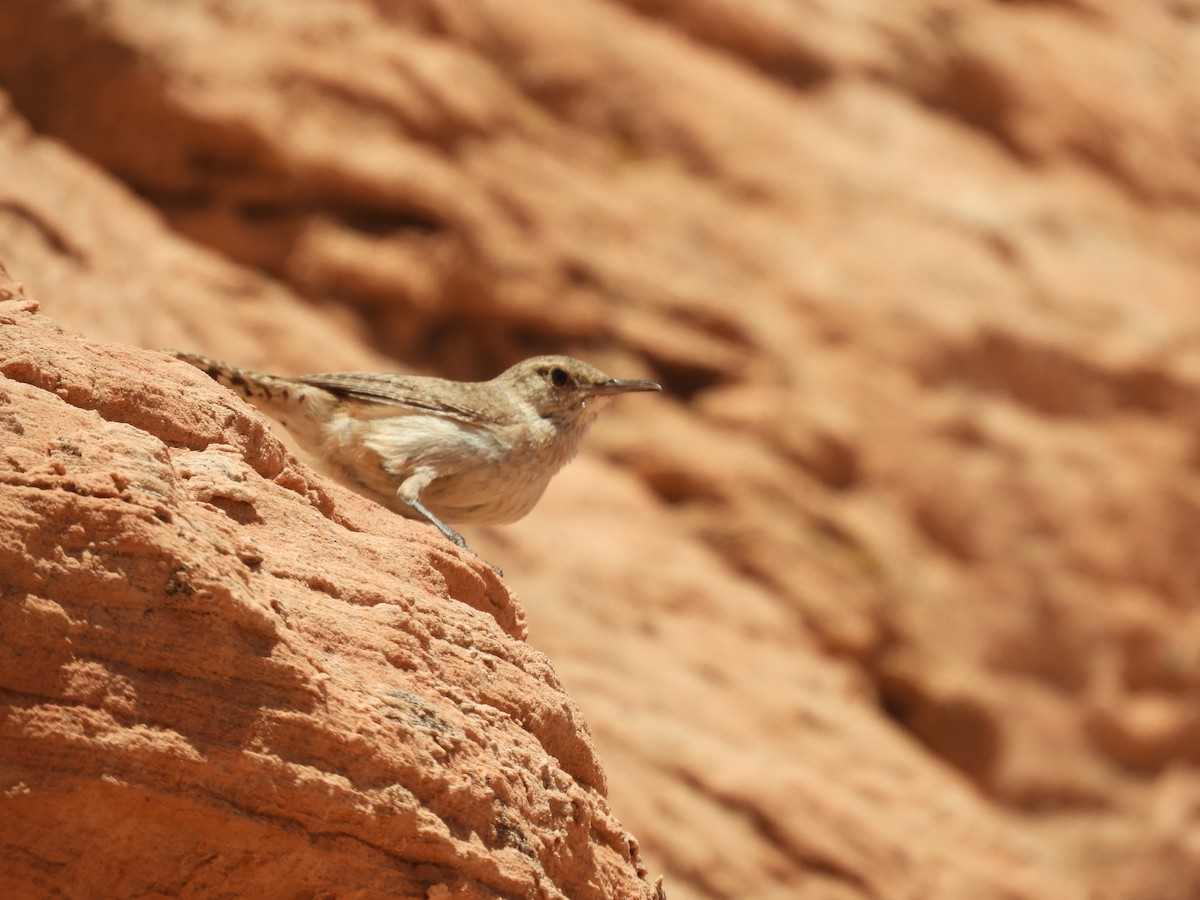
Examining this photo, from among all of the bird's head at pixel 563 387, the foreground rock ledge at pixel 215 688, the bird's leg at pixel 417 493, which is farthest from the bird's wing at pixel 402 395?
the foreground rock ledge at pixel 215 688

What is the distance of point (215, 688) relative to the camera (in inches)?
135

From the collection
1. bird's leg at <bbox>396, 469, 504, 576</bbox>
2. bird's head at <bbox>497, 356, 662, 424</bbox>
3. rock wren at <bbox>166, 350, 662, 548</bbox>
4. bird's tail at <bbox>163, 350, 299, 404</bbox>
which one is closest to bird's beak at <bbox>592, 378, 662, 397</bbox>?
bird's head at <bbox>497, 356, 662, 424</bbox>

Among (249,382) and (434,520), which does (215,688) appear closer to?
(434,520)

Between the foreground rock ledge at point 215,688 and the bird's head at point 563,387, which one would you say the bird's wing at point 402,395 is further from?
the foreground rock ledge at point 215,688

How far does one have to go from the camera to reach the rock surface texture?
346 cm

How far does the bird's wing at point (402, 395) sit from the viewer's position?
594cm

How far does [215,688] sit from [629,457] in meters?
8.02

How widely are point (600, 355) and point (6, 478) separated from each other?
324 inches

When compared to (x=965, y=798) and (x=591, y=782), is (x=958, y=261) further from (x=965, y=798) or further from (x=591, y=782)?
(x=591, y=782)

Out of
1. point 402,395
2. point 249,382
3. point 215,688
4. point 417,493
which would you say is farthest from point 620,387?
point 215,688

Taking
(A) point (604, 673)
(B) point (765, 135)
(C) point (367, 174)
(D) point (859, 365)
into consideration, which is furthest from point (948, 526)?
(C) point (367, 174)

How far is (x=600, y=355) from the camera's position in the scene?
11.4 metres

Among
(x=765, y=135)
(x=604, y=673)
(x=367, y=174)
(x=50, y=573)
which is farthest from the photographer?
A: (x=765, y=135)

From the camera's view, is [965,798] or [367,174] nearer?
[965,798]
